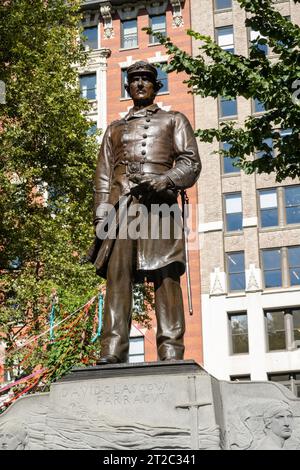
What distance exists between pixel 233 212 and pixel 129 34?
11871mm

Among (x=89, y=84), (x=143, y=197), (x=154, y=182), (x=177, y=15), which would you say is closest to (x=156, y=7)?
(x=177, y=15)

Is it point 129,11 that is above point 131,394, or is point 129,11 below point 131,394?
above

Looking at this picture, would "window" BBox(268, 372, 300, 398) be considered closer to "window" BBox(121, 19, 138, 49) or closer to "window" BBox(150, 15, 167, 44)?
"window" BBox(150, 15, 167, 44)

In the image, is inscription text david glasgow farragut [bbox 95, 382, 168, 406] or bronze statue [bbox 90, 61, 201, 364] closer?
inscription text david glasgow farragut [bbox 95, 382, 168, 406]

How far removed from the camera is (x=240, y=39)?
3794 centimetres

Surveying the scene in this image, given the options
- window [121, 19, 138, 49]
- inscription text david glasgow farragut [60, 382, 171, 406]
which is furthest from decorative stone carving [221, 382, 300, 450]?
window [121, 19, 138, 49]

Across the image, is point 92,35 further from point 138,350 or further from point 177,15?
point 138,350

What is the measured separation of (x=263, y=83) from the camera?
13.7 meters

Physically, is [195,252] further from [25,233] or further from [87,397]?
[87,397]

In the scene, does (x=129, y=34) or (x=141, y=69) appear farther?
(x=129, y=34)

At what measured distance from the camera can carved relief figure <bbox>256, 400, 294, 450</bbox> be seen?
20.5 ft

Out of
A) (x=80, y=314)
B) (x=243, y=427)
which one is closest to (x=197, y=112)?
(x=80, y=314)

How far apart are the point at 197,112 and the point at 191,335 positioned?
1127cm

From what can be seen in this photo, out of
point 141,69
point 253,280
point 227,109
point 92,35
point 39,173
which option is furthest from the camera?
point 92,35
